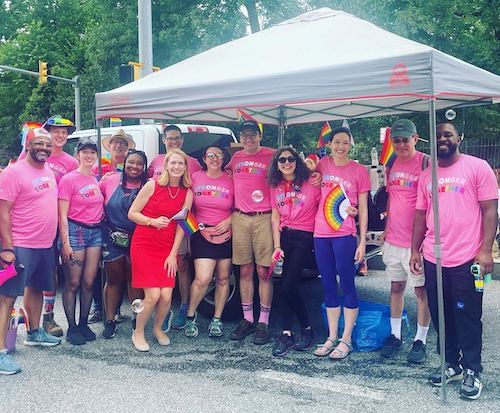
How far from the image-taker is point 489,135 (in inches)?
643

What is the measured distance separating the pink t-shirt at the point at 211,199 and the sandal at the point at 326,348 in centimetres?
138

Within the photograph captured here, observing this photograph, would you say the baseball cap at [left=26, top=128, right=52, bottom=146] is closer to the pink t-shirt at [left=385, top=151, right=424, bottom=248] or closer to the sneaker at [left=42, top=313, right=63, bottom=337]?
the sneaker at [left=42, top=313, right=63, bottom=337]

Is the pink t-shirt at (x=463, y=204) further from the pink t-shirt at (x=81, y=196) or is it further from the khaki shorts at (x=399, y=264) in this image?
the pink t-shirt at (x=81, y=196)

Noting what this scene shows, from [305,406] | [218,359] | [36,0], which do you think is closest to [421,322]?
[305,406]

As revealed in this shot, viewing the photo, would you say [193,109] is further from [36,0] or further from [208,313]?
[36,0]

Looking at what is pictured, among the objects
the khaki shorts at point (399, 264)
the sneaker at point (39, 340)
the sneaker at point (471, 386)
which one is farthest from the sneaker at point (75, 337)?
the sneaker at point (471, 386)

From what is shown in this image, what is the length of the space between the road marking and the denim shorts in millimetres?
1878

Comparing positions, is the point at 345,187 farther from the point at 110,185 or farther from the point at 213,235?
the point at 110,185

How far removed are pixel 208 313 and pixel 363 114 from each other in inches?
111

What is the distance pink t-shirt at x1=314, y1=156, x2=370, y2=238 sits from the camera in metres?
4.44

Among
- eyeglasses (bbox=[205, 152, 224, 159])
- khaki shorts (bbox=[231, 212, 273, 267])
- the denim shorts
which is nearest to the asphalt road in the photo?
khaki shorts (bbox=[231, 212, 273, 267])

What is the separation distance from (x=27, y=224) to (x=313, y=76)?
8.25ft

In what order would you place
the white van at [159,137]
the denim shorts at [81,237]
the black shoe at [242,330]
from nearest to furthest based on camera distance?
1. the denim shorts at [81,237]
2. the black shoe at [242,330]
3. the white van at [159,137]

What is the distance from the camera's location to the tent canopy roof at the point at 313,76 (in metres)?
3.71
